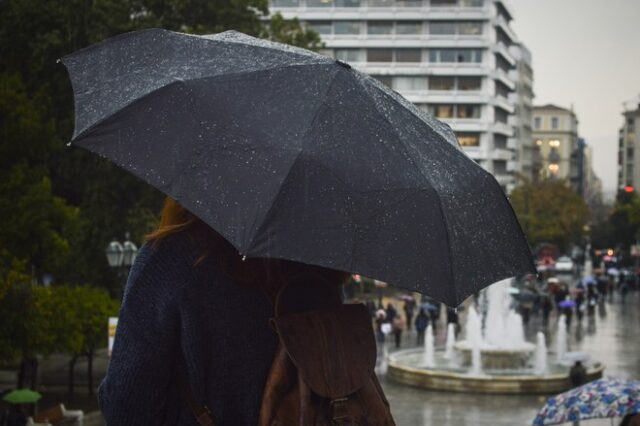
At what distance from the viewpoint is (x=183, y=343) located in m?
2.67

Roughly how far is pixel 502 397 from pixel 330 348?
2381 cm

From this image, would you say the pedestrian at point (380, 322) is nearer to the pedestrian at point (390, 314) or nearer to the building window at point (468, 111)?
the pedestrian at point (390, 314)

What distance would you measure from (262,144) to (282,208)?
0.64ft

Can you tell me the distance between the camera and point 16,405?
1830cm

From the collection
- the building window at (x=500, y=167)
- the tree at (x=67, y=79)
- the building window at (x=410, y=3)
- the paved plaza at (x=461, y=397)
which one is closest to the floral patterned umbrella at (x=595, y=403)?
the paved plaza at (x=461, y=397)

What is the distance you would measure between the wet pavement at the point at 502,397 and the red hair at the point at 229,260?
18.9 metres

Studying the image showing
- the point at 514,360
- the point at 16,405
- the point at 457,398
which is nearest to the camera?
the point at 16,405

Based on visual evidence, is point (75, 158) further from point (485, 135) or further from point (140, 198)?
point (485, 135)

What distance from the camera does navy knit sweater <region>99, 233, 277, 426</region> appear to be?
2.66 meters

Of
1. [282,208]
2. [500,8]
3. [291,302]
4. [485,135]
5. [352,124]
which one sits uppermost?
[500,8]

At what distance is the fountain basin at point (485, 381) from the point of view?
26.4m

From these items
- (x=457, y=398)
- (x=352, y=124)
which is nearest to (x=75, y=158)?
(x=457, y=398)

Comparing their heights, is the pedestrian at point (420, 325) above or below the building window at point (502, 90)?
below

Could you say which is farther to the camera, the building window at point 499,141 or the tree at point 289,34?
the building window at point 499,141
